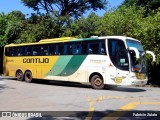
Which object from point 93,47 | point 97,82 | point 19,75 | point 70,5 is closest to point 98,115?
point 97,82

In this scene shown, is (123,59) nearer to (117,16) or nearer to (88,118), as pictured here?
(117,16)

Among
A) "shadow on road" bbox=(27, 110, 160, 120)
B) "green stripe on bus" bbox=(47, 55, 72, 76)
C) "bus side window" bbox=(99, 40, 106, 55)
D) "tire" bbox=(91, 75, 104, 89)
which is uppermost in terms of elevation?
"bus side window" bbox=(99, 40, 106, 55)

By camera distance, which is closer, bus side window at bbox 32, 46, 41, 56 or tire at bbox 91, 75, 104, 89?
tire at bbox 91, 75, 104, 89

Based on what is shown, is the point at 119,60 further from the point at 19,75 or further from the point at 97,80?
the point at 19,75

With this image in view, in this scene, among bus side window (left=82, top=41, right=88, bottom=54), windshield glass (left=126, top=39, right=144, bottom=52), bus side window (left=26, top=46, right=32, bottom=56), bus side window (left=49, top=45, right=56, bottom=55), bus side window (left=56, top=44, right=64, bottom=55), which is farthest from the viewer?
bus side window (left=26, top=46, right=32, bottom=56)

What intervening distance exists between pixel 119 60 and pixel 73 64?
3573mm

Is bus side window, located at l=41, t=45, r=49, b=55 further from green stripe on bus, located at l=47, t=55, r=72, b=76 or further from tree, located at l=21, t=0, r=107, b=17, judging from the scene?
tree, located at l=21, t=0, r=107, b=17

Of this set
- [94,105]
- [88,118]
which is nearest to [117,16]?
[94,105]

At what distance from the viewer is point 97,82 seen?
20.0m

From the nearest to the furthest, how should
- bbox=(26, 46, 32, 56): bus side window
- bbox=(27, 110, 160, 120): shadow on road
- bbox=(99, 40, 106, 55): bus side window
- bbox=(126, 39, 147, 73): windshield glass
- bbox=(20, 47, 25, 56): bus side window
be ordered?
bbox=(27, 110, 160, 120): shadow on road → bbox=(126, 39, 147, 73): windshield glass → bbox=(99, 40, 106, 55): bus side window → bbox=(26, 46, 32, 56): bus side window → bbox=(20, 47, 25, 56): bus side window

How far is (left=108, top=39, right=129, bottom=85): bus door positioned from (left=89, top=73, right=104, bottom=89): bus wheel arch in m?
0.97

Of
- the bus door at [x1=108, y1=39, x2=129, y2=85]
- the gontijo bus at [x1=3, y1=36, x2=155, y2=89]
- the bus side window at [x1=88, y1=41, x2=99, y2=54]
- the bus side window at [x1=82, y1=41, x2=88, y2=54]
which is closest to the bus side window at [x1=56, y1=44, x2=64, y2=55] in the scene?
the gontijo bus at [x1=3, y1=36, x2=155, y2=89]

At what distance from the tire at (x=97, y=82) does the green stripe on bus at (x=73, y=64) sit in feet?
4.29

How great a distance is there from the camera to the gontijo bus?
18625mm
